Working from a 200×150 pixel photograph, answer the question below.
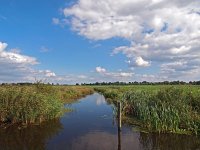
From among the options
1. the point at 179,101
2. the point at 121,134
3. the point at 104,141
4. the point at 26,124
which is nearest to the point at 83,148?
the point at 104,141

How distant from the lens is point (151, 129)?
19594mm

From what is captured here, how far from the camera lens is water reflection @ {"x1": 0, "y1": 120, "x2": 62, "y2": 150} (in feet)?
52.9

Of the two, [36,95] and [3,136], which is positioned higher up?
[36,95]

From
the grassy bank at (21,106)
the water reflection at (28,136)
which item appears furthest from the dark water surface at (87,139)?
the grassy bank at (21,106)

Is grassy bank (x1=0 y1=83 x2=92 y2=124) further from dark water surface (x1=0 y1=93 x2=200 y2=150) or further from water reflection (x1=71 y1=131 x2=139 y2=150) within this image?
water reflection (x1=71 y1=131 x2=139 y2=150)

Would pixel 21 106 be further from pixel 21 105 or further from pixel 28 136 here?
pixel 28 136

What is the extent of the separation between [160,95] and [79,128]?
7210 mm

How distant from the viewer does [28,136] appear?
18625 mm

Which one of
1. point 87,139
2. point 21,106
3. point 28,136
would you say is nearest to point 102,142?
point 87,139

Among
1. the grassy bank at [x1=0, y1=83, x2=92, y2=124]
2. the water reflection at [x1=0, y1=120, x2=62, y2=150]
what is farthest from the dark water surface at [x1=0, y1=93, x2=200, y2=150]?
the grassy bank at [x1=0, y1=83, x2=92, y2=124]

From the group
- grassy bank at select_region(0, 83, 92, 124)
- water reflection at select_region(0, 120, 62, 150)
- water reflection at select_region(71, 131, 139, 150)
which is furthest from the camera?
grassy bank at select_region(0, 83, 92, 124)

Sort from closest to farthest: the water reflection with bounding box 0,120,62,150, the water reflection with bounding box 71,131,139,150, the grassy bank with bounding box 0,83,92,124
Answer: the water reflection with bounding box 71,131,139,150 → the water reflection with bounding box 0,120,62,150 → the grassy bank with bounding box 0,83,92,124

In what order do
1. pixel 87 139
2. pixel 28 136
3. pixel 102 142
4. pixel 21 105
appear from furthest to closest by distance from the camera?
pixel 21 105 → pixel 28 136 → pixel 87 139 → pixel 102 142

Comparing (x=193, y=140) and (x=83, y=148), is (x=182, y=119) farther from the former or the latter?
(x=83, y=148)
